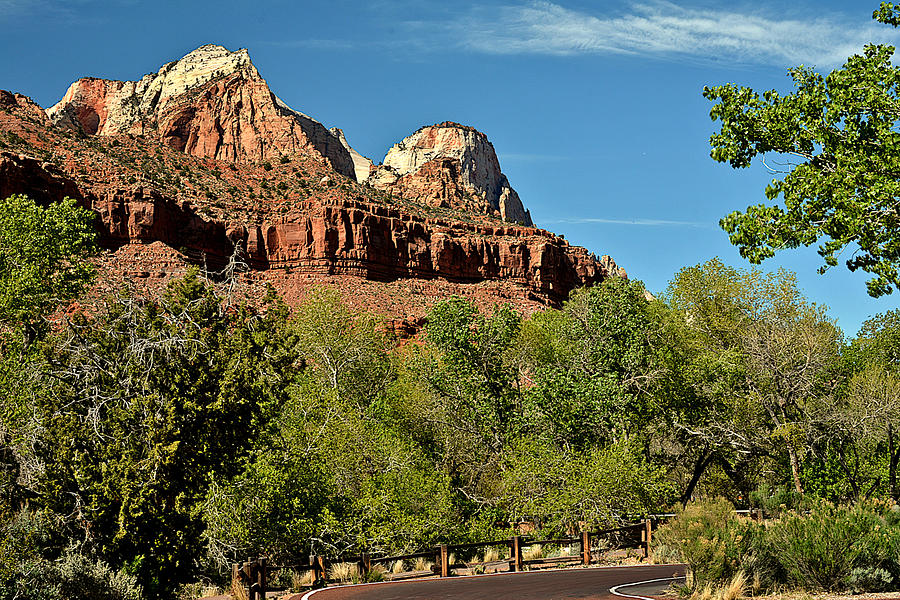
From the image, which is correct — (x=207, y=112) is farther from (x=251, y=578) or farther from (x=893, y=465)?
(x=251, y=578)

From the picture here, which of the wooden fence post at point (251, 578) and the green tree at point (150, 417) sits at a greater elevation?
the green tree at point (150, 417)

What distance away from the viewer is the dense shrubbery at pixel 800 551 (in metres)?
12.9

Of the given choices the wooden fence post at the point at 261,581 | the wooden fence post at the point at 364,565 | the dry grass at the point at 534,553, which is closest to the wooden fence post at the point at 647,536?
the dry grass at the point at 534,553

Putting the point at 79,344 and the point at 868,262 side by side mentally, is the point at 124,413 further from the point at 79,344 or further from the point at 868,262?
the point at 868,262

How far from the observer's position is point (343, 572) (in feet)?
67.6

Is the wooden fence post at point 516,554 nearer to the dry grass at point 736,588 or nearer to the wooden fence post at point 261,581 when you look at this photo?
the wooden fence post at point 261,581

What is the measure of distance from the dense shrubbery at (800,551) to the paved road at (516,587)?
178 centimetres

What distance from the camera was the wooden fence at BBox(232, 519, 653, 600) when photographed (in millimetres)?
16169

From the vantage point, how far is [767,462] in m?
37.5

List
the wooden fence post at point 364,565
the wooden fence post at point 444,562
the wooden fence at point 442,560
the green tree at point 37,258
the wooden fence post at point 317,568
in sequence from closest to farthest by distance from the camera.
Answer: the wooden fence at point 442,560 < the wooden fence post at point 317,568 < the wooden fence post at point 364,565 < the wooden fence post at point 444,562 < the green tree at point 37,258

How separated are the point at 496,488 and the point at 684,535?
1771 centimetres

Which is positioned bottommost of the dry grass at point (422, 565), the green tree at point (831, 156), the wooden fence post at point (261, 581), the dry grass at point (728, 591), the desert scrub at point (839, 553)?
the dry grass at point (422, 565)

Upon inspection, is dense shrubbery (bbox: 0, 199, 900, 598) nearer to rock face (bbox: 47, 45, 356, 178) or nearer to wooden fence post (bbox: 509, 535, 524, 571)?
wooden fence post (bbox: 509, 535, 524, 571)

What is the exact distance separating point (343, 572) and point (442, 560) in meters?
2.65
